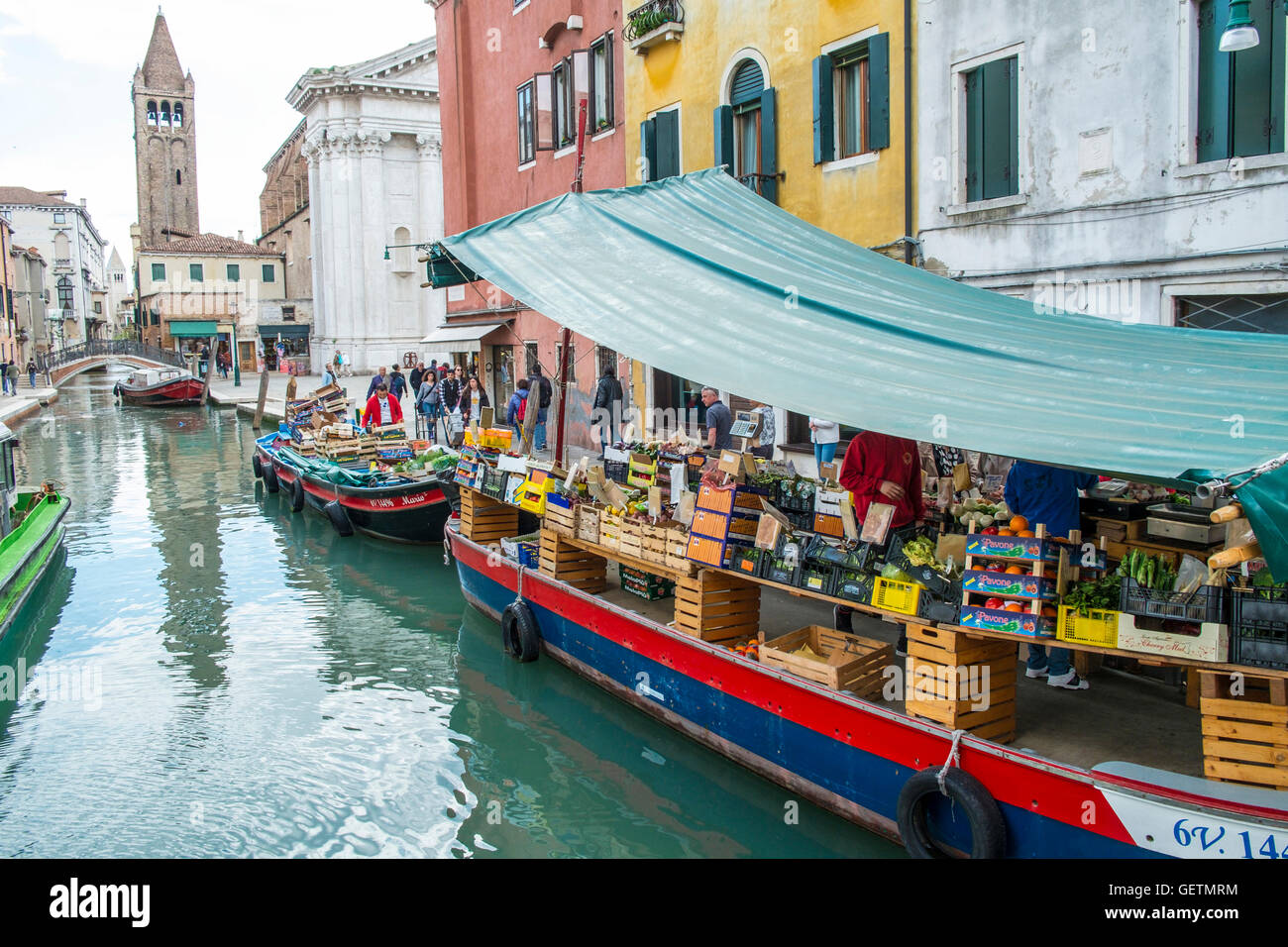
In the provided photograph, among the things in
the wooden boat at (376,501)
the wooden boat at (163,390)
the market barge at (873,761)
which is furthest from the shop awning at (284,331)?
the market barge at (873,761)

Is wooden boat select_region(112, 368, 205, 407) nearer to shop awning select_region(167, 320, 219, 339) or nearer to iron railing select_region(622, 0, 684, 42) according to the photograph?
shop awning select_region(167, 320, 219, 339)

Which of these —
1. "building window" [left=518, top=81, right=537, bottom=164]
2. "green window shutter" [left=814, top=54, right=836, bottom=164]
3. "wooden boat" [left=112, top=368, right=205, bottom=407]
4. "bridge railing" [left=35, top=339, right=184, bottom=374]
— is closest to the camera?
"green window shutter" [left=814, top=54, right=836, bottom=164]

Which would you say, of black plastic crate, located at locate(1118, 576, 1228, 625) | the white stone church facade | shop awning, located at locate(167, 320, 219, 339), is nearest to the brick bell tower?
shop awning, located at locate(167, 320, 219, 339)

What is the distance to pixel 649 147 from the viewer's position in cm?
1928

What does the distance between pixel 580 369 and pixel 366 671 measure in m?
12.7

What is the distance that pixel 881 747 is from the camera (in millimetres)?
6512

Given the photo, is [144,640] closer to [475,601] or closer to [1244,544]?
[475,601]

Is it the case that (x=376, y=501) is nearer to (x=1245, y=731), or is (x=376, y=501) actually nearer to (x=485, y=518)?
(x=485, y=518)

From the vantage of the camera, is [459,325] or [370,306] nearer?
[459,325]

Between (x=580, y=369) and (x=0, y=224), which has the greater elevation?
(x=0, y=224)

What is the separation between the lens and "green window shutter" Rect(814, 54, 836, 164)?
14.9 m

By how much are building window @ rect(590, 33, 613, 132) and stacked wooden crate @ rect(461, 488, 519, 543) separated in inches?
436
